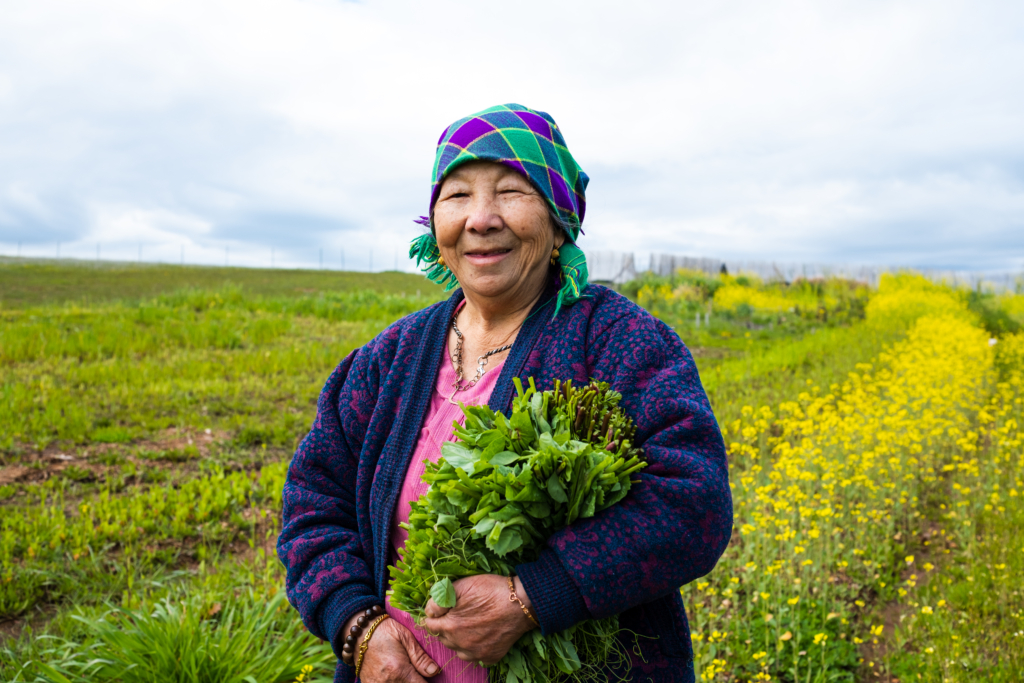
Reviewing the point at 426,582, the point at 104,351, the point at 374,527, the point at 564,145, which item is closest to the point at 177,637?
the point at 374,527

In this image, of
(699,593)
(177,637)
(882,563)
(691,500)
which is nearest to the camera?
(691,500)

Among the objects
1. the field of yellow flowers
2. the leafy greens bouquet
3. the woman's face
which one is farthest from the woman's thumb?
the field of yellow flowers

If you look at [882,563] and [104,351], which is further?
[104,351]

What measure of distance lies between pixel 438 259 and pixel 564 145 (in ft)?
1.86

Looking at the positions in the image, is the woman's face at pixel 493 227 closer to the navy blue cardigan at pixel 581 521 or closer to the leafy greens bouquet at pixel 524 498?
the navy blue cardigan at pixel 581 521

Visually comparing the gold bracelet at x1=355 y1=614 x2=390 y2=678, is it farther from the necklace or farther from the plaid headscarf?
the plaid headscarf

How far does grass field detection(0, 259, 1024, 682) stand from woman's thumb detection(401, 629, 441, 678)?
1167 millimetres

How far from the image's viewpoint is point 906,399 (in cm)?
624

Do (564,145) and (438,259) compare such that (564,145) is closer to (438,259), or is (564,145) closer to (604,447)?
(438,259)

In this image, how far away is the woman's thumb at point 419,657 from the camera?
65.6 inches

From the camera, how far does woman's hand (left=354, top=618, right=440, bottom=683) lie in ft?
5.42

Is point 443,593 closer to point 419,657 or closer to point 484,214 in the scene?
point 419,657

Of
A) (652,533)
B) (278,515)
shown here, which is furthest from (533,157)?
(278,515)

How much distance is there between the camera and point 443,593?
1392 millimetres
